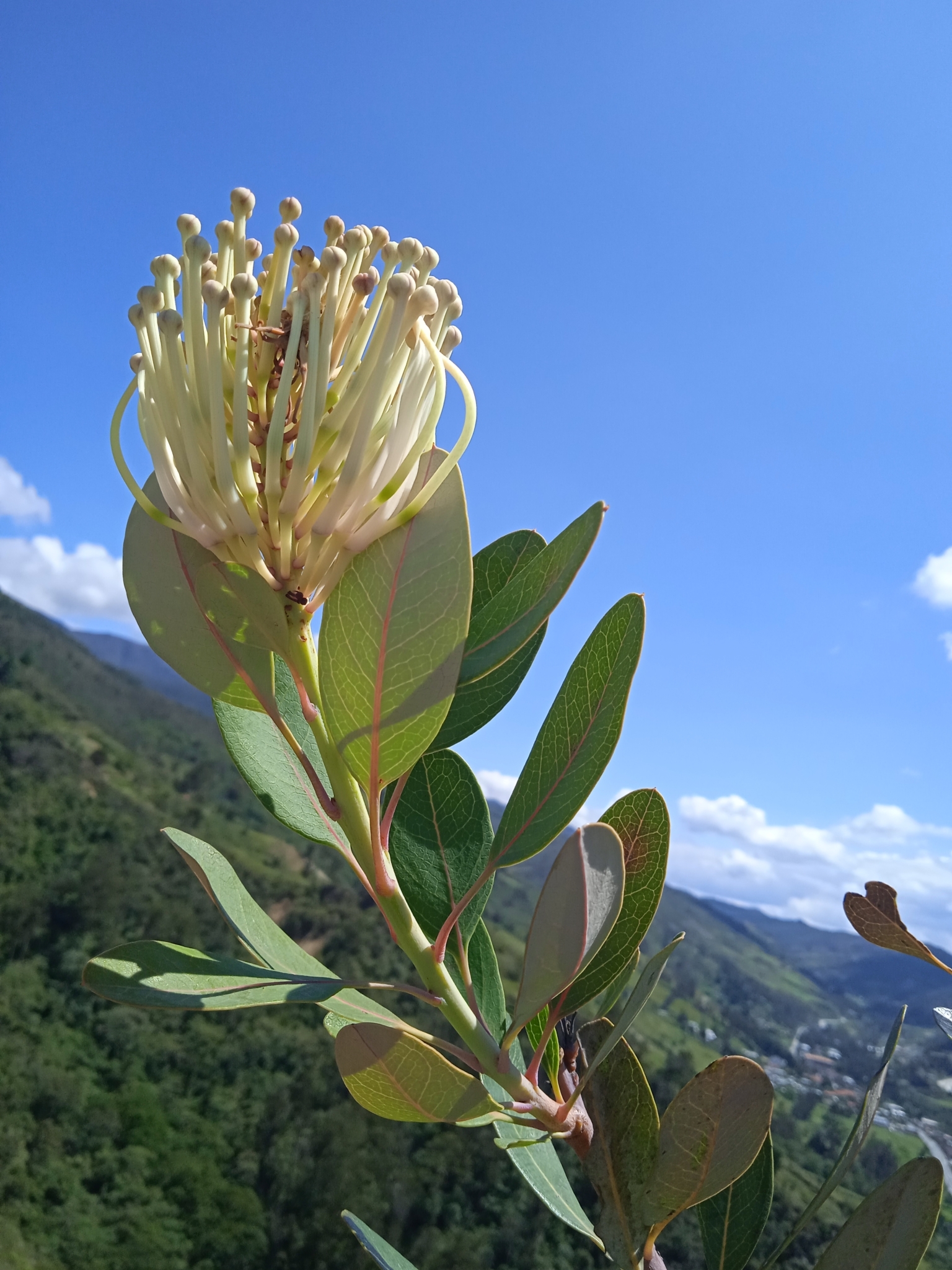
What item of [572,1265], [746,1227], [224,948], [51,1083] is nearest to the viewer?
[746,1227]

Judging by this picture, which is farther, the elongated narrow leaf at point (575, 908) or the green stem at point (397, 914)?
the green stem at point (397, 914)

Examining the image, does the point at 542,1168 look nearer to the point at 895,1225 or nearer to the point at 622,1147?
the point at 622,1147

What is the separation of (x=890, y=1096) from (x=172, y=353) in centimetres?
5420

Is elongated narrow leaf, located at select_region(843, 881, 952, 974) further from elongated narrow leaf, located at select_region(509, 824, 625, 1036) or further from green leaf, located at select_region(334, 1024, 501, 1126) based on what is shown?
green leaf, located at select_region(334, 1024, 501, 1126)

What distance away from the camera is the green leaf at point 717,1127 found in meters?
0.93

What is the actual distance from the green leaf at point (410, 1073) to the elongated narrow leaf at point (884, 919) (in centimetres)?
53

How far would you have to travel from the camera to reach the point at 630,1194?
1020 mm

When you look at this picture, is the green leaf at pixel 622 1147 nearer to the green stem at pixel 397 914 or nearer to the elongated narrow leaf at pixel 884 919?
the green stem at pixel 397 914

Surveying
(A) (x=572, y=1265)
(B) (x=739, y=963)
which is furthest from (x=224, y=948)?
(B) (x=739, y=963)

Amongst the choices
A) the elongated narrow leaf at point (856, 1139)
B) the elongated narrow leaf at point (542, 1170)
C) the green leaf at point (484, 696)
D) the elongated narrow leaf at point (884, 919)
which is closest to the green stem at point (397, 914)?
the elongated narrow leaf at point (542, 1170)

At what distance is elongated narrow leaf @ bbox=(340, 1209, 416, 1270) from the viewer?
0.98 metres

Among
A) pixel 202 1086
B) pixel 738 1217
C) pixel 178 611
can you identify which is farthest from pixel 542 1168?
pixel 202 1086

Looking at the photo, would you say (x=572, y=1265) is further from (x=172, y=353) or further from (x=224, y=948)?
(x=172, y=353)

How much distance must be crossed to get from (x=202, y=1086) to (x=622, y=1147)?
73.9m
